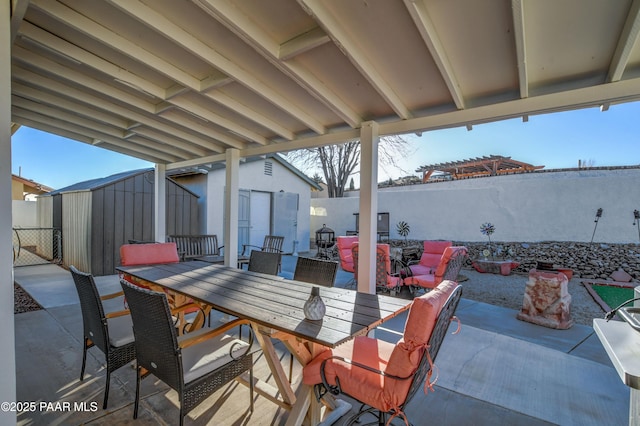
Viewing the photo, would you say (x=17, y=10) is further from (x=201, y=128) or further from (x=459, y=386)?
(x=459, y=386)

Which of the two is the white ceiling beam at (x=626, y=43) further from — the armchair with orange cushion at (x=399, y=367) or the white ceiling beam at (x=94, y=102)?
the white ceiling beam at (x=94, y=102)

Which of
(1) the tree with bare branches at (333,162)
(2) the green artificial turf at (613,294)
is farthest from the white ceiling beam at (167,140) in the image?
(1) the tree with bare branches at (333,162)

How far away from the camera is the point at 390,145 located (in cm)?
1482

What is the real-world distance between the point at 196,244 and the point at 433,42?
5.82 meters

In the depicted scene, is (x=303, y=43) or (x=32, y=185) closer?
(x=303, y=43)

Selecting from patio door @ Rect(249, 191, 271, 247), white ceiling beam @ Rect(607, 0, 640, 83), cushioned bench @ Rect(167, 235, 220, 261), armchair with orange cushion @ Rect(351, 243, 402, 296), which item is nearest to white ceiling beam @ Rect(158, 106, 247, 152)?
armchair with orange cushion @ Rect(351, 243, 402, 296)

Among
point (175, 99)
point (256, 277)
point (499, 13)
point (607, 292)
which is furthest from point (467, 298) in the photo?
point (175, 99)

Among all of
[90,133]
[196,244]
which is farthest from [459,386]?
[90,133]

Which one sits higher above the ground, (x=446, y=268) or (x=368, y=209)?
(x=368, y=209)

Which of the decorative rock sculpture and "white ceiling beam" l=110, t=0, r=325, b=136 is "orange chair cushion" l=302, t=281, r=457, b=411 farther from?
the decorative rock sculpture

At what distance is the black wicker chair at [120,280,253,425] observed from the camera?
67.0 inches

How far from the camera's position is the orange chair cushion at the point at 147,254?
12.1 ft

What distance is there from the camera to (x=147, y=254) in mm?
3844

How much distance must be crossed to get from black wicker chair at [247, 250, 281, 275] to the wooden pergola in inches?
353
